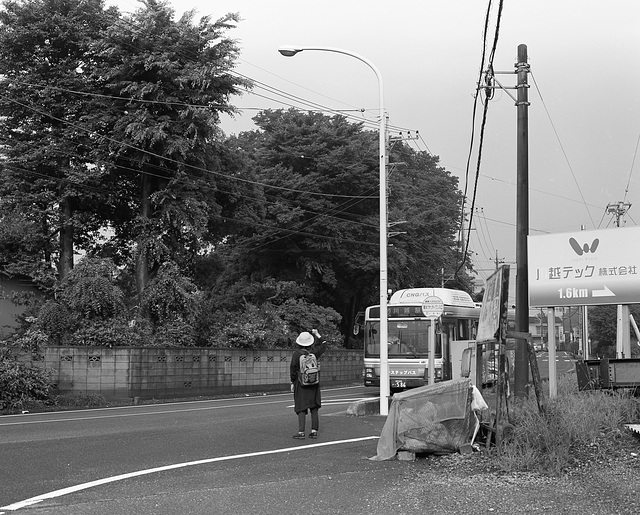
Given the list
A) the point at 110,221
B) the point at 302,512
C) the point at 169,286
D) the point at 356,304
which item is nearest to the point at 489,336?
the point at 302,512

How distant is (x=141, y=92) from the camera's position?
25.2 meters

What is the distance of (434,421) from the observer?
9.23m

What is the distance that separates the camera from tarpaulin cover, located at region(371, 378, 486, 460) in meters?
9.17

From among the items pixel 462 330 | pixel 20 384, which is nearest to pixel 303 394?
pixel 20 384

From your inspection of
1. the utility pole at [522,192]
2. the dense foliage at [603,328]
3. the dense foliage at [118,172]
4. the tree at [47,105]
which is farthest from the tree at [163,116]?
the dense foliage at [603,328]

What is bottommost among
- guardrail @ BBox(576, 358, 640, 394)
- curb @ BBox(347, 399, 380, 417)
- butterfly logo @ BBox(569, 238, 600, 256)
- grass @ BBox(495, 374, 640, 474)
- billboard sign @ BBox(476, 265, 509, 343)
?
curb @ BBox(347, 399, 380, 417)

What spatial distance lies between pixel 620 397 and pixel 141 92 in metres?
20.0

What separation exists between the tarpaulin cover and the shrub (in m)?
13.0

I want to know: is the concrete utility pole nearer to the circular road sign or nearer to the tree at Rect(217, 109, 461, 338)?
the circular road sign

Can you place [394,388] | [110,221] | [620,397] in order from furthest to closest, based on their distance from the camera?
[110,221], [394,388], [620,397]

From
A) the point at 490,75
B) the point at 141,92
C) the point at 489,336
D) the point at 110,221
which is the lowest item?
the point at 489,336

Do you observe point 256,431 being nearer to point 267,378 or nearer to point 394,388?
point 394,388

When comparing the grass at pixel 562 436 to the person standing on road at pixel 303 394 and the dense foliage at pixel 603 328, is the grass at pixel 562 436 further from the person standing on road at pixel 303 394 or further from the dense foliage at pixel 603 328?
the dense foliage at pixel 603 328

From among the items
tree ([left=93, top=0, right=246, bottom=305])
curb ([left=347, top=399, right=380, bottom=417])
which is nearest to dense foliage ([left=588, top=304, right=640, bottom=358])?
tree ([left=93, top=0, right=246, bottom=305])
